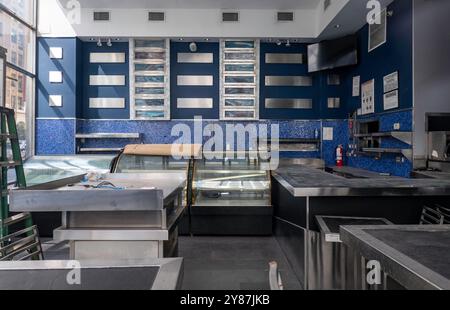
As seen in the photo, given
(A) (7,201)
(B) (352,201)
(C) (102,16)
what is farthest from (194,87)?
(B) (352,201)

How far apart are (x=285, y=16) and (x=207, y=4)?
57.3 inches

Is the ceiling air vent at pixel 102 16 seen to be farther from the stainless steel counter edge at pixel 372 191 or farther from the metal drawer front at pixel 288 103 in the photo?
the stainless steel counter edge at pixel 372 191

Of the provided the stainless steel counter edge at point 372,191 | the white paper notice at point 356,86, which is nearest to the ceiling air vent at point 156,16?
the white paper notice at point 356,86

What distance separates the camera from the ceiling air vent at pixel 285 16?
605 cm

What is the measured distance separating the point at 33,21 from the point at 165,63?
2457 millimetres

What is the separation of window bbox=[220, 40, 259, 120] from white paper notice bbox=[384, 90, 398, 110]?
7.57 feet

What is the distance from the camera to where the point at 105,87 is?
6.32m

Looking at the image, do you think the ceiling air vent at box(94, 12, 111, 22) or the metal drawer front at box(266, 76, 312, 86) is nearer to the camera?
the ceiling air vent at box(94, 12, 111, 22)

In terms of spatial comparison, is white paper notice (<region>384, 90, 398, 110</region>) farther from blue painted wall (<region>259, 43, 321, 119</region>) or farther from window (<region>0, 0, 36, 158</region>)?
window (<region>0, 0, 36, 158</region>)

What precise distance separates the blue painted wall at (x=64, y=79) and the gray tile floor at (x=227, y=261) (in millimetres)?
2911

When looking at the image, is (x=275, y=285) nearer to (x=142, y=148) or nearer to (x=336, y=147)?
(x=142, y=148)

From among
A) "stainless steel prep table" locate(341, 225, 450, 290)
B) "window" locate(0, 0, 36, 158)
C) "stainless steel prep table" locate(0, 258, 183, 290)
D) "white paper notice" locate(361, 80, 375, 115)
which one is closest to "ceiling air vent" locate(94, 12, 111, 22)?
"window" locate(0, 0, 36, 158)

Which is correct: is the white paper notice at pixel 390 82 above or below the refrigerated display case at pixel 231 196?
above

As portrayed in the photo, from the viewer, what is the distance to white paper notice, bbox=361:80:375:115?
206 inches
